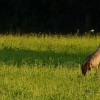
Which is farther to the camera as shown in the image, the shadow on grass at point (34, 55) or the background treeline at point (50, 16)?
the background treeline at point (50, 16)

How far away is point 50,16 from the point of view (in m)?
35.3

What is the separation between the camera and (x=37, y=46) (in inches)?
800

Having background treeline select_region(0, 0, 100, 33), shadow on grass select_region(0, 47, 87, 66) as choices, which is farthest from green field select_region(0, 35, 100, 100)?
background treeline select_region(0, 0, 100, 33)

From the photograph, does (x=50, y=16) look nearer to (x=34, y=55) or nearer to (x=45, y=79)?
(x=34, y=55)

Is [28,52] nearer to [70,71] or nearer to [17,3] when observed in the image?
[70,71]

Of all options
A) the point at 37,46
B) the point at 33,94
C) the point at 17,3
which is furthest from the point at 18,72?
the point at 17,3

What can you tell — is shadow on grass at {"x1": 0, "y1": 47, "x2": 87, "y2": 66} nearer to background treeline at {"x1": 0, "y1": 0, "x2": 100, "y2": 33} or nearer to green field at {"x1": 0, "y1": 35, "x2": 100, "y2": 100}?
green field at {"x1": 0, "y1": 35, "x2": 100, "y2": 100}

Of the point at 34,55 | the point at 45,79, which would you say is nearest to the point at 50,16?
the point at 34,55

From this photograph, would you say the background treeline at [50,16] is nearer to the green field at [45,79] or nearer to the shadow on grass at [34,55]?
the shadow on grass at [34,55]

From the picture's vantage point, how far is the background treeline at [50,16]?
1294 inches

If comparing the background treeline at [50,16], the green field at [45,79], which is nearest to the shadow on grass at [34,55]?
the green field at [45,79]

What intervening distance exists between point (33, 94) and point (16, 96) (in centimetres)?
31

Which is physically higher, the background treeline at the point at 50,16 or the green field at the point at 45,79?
the background treeline at the point at 50,16

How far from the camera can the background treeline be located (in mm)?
→ 32875
